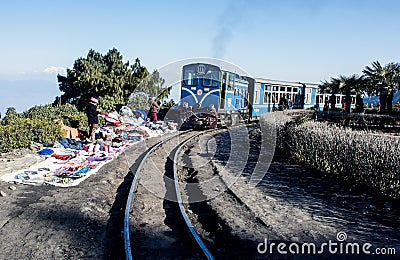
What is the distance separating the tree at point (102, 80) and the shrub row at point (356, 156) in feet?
47.9

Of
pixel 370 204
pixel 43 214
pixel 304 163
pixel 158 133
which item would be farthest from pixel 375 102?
pixel 43 214

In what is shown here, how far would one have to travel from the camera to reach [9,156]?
11258 mm

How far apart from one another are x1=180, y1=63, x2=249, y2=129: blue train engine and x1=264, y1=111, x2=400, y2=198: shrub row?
394 inches

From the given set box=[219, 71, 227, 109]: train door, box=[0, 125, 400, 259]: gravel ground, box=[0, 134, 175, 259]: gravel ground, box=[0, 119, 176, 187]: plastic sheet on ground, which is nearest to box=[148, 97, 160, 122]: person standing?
box=[219, 71, 227, 109]: train door

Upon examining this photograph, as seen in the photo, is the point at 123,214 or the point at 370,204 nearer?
the point at 123,214

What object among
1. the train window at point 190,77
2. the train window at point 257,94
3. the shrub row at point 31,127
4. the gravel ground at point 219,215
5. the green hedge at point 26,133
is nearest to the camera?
the gravel ground at point 219,215

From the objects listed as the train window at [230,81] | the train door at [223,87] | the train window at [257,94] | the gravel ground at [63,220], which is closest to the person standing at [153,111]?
the train door at [223,87]

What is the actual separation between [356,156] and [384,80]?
24.1m

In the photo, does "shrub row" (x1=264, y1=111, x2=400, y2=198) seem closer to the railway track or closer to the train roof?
the railway track

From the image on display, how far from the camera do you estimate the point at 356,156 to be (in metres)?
8.62

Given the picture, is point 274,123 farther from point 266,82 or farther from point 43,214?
point 266,82

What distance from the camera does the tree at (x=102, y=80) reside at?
24125 mm

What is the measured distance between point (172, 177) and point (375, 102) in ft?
143

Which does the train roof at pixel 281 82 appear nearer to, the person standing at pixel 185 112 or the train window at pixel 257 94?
the train window at pixel 257 94
